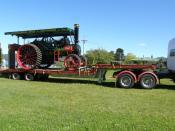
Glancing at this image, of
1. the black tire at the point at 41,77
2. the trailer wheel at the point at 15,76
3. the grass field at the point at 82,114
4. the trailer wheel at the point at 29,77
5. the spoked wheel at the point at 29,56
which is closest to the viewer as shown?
the grass field at the point at 82,114

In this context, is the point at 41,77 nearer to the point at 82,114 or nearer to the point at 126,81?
the point at 126,81

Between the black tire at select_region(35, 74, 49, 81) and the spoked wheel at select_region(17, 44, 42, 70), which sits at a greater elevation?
the spoked wheel at select_region(17, 44, 42, 70)

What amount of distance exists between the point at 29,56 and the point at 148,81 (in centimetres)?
869

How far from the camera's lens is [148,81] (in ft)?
68.1

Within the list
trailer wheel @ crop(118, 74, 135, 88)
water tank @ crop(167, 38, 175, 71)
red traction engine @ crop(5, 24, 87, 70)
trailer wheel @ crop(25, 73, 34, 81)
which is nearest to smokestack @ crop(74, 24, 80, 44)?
red traction engine @ crop(5, 24, 87, 70)

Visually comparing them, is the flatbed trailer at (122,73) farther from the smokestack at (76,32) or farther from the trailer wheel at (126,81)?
the smokestack at (76,32)

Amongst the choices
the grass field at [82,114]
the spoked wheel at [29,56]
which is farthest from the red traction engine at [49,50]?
the grass field at [82,114]

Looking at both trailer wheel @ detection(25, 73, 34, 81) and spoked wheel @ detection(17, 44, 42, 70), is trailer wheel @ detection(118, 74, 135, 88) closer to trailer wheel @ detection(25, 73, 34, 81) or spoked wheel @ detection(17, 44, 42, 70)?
spoked wheel @ detection(17, 44, 42, 70)

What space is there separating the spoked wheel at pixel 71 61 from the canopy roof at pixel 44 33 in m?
1.60

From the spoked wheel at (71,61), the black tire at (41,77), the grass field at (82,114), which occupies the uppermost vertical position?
the spoked wheel at (71,61)

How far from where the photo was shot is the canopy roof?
80.1 feet

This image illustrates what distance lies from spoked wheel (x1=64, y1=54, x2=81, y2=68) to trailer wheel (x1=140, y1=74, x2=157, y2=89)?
4.63 meters

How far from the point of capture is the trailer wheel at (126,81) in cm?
2090

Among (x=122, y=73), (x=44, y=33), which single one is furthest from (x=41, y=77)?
(x=122, y=73)
